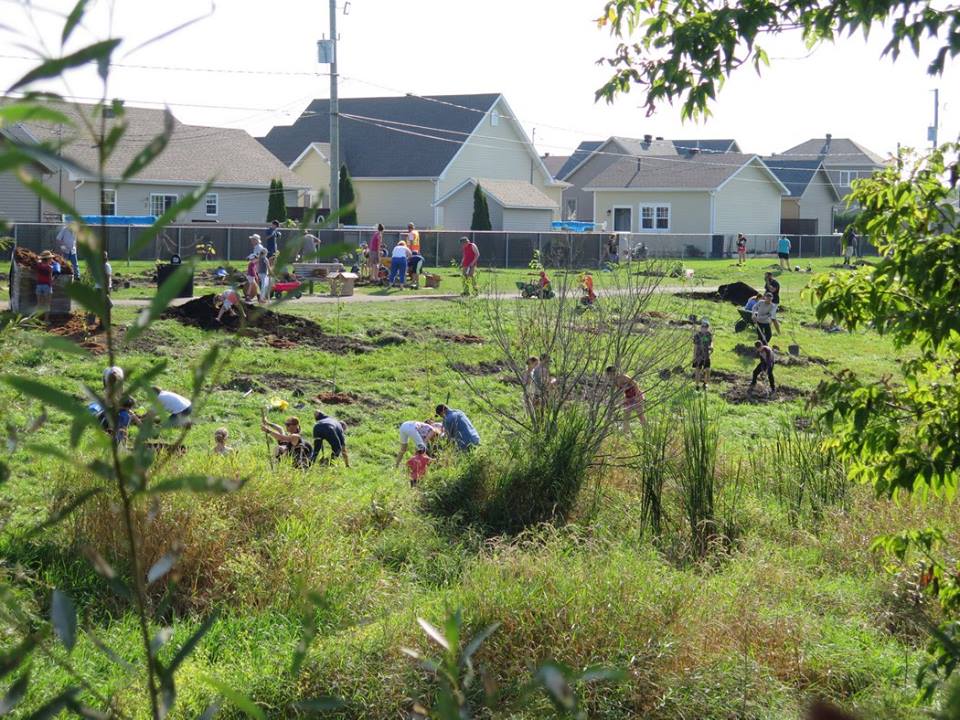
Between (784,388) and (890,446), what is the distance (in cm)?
1699

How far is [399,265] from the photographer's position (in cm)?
3061

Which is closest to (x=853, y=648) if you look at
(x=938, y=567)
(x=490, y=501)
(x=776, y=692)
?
(x=776, y=692)

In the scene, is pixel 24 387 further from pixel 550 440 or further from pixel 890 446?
pixel 550 440

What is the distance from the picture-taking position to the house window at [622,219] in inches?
2367

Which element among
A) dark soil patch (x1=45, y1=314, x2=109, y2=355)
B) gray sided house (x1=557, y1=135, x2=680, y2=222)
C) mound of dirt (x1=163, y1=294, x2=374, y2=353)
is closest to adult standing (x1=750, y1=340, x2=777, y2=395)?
mound of dirt (x1=163, y1=294, x2=374, y2=353)

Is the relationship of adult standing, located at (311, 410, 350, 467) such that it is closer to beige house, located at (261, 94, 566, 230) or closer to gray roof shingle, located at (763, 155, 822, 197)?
beige house, located at (261, 94, 566, 230)

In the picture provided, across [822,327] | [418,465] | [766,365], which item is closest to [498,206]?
[822,327]

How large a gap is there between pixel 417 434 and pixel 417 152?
4206 cm

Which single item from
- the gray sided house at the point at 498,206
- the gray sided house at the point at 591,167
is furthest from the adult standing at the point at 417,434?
the gray sided house at the point at 591,167

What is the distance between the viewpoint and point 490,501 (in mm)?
11273

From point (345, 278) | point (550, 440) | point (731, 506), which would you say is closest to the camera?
point (731, 506)

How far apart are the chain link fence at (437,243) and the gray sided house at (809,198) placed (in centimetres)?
1488

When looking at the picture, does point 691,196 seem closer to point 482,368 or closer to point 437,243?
point 437,243

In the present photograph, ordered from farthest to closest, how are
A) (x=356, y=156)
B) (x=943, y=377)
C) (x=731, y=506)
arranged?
1. (x=356, y=156)
2. (x=731, y=506)
3. (x=943, y=377)
